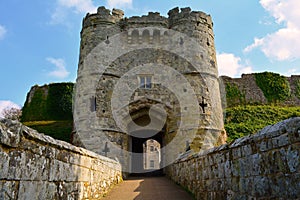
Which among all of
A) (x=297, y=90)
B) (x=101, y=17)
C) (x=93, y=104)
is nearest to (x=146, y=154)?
(x=297, y=90)

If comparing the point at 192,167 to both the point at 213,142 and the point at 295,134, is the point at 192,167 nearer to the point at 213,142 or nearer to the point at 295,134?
the point at 295,134

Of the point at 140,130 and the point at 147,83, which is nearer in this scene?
the point at 147,83

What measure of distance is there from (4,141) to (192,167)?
5011mm

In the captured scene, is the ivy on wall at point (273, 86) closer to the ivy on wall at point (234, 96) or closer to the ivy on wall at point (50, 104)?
the ivy on wall at point (234, 96)

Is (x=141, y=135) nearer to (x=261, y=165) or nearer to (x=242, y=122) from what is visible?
(x=242, y=122)

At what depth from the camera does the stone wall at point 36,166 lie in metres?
2.19

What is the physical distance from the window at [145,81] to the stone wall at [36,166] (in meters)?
10.4

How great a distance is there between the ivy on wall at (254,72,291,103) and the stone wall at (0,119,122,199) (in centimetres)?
2364

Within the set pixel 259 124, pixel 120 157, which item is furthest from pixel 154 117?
pixel 259 124

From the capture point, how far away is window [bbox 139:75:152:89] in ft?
48.2

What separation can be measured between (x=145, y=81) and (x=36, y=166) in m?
12.3

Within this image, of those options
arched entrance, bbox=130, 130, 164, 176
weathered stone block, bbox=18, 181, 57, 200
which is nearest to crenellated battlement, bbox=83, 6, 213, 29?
arched entrance, bbox=130, 130, 164, 176

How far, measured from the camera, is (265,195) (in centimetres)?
267

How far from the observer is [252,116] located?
20766 mm
